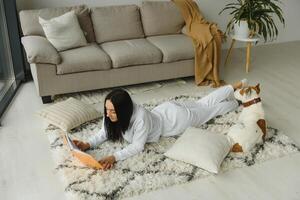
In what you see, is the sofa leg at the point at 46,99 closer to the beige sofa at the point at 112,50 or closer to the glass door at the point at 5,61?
the beige sofa at the point at 112,50

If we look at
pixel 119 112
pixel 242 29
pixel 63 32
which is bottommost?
pixel 119 112

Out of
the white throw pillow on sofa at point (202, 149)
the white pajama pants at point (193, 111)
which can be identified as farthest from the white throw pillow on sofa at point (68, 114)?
the white throw pillow on sofa at point (202, 149)

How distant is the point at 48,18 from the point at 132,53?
0.93 m

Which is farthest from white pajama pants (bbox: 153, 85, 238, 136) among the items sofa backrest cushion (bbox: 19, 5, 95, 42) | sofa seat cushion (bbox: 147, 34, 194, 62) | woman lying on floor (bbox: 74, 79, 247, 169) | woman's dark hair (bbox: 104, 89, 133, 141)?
sofa backrest cushion (bbox: 19, 5, 95, 42)

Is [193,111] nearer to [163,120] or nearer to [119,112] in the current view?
[163,120]

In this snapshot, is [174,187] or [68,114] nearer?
[174,187]

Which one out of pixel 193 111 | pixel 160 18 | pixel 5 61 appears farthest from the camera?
pixel 160 18

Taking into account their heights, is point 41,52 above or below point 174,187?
above

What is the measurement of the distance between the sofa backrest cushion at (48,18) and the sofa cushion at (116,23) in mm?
67

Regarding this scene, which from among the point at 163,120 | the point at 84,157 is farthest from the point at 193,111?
the point at 84,157

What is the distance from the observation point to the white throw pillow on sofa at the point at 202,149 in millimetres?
2352

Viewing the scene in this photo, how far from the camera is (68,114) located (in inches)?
113

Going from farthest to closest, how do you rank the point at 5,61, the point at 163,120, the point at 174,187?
the point at 5,61
the point at 163,120
the point at 174,187

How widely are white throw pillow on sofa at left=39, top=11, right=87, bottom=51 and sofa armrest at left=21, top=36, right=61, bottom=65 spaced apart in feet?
0.40
